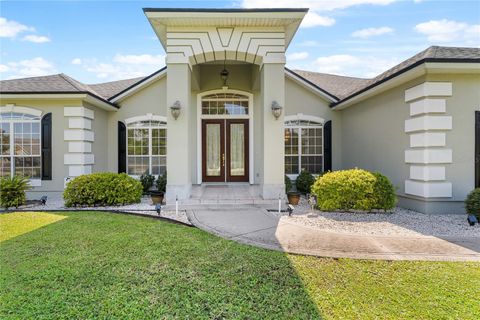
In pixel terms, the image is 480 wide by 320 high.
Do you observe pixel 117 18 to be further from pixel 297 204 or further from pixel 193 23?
pixel 297 204

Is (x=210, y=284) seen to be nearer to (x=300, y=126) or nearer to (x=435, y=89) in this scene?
(x=435, y=89)

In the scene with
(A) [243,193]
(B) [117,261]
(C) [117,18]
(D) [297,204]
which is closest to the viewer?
(B) [117,261]

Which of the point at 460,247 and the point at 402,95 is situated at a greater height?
the point at 402,95

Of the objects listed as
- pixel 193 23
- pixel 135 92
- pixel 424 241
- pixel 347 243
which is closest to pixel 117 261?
pixel 347 243

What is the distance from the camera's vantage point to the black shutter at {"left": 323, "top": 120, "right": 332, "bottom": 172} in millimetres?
12188

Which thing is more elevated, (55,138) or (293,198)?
(55,138)

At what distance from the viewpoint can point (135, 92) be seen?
1189cm

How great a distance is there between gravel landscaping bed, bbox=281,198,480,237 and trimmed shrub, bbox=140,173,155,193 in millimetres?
6227

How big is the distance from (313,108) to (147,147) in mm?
7440

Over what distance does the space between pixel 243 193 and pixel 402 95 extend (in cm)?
590

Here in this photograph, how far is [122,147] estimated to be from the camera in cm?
1201

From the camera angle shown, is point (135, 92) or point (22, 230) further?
point (135, 92)

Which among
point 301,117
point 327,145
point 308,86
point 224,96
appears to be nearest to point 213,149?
point 224,96

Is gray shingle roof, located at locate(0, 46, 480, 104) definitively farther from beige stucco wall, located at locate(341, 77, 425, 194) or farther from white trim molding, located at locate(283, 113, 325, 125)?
white trim molding, located at locate(283, 113, 325, 125)
